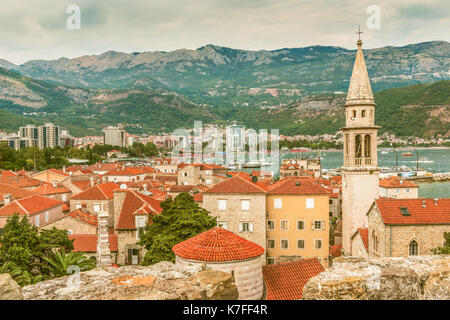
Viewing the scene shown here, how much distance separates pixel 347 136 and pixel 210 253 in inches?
890

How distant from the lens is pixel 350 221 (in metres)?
30.5

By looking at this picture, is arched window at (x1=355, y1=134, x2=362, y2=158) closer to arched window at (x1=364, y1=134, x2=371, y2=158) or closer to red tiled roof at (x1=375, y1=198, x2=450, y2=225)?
arched window at (x1=364, y1=134, x2=371, y2=158)

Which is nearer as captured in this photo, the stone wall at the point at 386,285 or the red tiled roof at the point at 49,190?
the stone wall at the point at 386,285

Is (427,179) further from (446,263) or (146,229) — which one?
(446,263)

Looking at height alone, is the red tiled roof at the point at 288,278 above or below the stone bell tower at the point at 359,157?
below

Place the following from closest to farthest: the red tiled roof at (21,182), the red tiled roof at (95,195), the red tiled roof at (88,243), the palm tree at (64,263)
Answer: the palm tree at (64,263) < the red tiled roof at (88,243) < the red tiled roof at (95,195) < the red tiled roof at (21,182)

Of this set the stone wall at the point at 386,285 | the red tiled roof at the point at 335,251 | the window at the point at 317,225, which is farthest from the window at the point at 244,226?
the stone wall at the point at 386,285

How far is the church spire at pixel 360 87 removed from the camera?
3058cm

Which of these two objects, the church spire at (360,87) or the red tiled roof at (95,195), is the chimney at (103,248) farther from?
the church spire at (360,87)

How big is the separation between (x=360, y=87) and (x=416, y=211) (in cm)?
1111

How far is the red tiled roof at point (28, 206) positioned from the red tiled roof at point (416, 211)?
27161 mm

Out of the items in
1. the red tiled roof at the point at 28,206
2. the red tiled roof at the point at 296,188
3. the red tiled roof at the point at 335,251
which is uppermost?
the red tiled roof at the point at 296,188

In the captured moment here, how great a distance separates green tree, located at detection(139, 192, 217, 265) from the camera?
63.3ft
